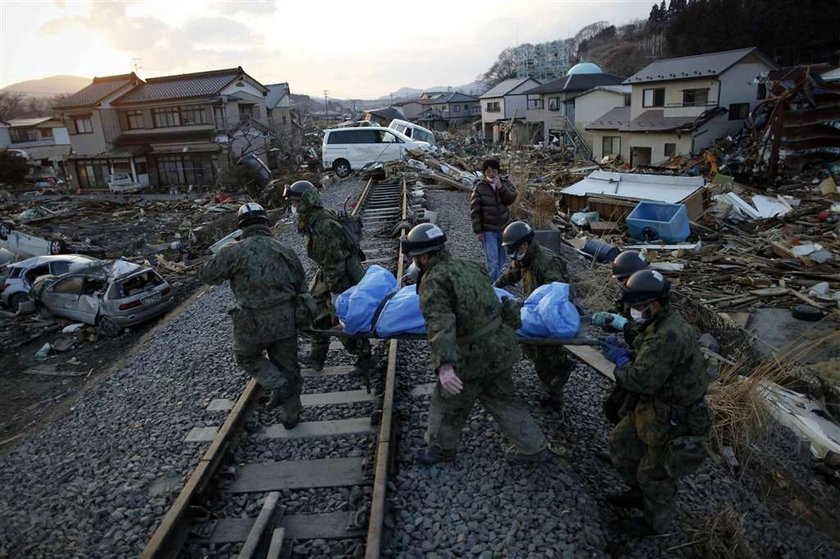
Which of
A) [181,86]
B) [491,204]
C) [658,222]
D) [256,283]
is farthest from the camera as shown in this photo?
[181,86]

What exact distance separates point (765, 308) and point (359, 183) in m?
12.9

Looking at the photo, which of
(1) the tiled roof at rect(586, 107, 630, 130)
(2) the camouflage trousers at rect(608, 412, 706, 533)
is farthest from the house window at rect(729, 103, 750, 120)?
(2) the camouflage trousers at rect(608, 412, 706, 533)

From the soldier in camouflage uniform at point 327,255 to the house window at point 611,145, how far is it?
98.9ft

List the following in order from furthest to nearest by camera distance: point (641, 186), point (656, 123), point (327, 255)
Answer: point (656, 123) → point (641, 186) → point (327, 255)

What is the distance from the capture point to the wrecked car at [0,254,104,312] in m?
13.2

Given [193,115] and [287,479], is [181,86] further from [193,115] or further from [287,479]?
[287,479]

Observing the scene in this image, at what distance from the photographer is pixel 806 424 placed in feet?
16.9

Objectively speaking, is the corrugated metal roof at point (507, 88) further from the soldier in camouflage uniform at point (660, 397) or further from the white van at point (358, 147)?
the soldier in camouflage uniform at point (660, 397)

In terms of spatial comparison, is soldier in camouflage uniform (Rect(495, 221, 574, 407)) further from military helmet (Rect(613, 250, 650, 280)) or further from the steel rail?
the steel rail

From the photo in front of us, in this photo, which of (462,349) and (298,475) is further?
(298,475)

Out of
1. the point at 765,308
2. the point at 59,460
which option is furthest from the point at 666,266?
the point at 59,460

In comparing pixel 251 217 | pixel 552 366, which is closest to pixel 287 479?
pixel 251 217

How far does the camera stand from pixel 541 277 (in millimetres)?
4652

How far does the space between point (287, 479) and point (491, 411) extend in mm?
1661
